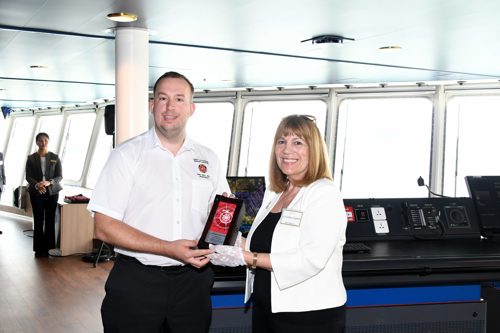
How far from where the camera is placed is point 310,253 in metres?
2.50

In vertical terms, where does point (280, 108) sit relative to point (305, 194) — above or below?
above

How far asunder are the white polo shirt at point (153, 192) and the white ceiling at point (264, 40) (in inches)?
99.0

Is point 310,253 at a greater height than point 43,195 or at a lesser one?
greater

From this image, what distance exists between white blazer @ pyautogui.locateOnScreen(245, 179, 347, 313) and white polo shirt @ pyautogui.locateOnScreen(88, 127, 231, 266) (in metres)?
0.46

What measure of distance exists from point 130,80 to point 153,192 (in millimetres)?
3720

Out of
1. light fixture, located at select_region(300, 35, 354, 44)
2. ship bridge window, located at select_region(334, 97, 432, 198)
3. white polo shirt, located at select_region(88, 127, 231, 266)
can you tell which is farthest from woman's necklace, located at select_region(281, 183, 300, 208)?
ship bridge window, located at select_region(334, 97, 432, 198)

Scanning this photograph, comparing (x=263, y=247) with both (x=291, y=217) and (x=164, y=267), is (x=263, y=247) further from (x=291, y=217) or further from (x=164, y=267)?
(x=164, y=267)

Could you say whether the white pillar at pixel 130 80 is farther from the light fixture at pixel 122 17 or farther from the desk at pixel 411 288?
the desk at pixel 411 288

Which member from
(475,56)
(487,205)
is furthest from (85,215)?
(487,205)

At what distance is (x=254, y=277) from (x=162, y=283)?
42cm

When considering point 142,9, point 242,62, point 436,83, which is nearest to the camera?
point 142,9

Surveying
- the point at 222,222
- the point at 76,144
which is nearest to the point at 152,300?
the point at 222,222

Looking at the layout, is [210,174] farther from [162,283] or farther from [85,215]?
[85,215]

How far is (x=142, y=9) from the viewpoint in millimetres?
5316
